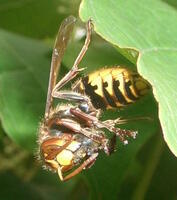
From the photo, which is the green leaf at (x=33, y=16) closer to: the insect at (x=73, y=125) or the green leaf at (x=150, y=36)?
the insect at (x=73, y=125)

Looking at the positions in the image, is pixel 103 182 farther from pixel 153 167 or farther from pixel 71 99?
pixel 153 167

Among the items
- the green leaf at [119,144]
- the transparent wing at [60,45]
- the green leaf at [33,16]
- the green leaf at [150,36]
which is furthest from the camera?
the green leaf at [33,16]

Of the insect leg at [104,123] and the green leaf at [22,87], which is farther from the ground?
the insect leg at [104,123]

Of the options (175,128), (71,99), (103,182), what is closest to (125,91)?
(71,99)

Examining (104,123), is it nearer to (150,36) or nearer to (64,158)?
(64,158)

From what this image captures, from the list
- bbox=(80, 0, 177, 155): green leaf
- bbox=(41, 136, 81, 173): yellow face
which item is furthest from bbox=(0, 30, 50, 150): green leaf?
bbox=(80, 0, 177, 155): green leaf

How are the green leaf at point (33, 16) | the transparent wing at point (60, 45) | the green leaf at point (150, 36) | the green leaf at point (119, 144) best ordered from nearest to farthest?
the green leaf at point (150, 36), the transparent wing at point (60, 45), the green leaf at point (119, 144), the green leaf at point (33, 16)

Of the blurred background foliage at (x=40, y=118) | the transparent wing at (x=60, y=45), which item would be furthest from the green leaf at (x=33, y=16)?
the transparent wing at (x=60, y=45)
